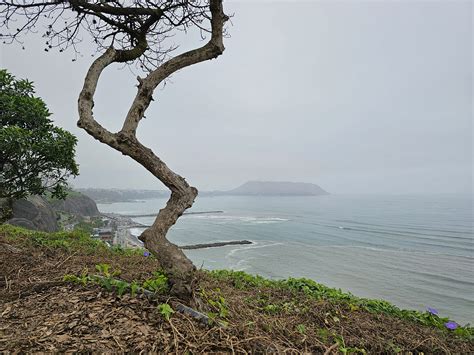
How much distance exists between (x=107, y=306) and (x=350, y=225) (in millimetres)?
62915

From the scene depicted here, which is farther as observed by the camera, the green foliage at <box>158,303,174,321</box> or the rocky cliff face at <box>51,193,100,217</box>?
the rocky cliff face at <box>51,193,100,217</box>

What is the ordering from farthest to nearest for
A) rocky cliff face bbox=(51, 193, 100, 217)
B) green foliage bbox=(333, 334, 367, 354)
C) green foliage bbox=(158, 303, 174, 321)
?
1. rocky cliff face bbox=(51, 193, 100, 217)
2. green foliage bbox=(333, 334, 367, 354)
3. green foliage bbox=(158, 303, 174, 321)

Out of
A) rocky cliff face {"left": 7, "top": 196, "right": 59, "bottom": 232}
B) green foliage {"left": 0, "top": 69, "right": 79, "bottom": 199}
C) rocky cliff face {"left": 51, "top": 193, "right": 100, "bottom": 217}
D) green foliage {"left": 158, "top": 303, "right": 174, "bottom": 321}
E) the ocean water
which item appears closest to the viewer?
green foliage {"left": 158, "top": 303, "right": 174, "bottom": 321}

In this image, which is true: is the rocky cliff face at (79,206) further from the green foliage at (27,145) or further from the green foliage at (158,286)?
the green foliage at (158,286)

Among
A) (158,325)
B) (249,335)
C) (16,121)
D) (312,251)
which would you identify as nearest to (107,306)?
(158,325)

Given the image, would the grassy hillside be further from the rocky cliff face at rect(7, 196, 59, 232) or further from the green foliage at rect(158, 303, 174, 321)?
the rocky cliff face at rect(7, 196, 59, 232)

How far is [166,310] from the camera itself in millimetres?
2156

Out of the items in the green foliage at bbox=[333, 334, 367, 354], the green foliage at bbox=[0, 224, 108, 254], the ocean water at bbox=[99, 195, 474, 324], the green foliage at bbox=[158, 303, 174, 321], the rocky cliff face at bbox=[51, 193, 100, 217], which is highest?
the green foliage at bbox=[158, 303, 174, 321]

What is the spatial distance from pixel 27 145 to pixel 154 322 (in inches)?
166

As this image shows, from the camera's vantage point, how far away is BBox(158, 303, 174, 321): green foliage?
6.99ft

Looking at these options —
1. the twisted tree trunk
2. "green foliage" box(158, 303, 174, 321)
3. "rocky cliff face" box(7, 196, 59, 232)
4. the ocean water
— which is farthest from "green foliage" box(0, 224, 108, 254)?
"rocky cliff face" box(7, 196, 59, 232)

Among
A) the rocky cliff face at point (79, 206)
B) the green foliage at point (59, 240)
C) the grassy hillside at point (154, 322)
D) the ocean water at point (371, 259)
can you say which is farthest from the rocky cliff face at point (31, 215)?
the rocky cliff face at point (79, 206)

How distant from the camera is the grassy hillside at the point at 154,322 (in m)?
1.92

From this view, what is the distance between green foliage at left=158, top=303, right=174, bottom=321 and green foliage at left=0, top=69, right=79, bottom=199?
13.5 feet
